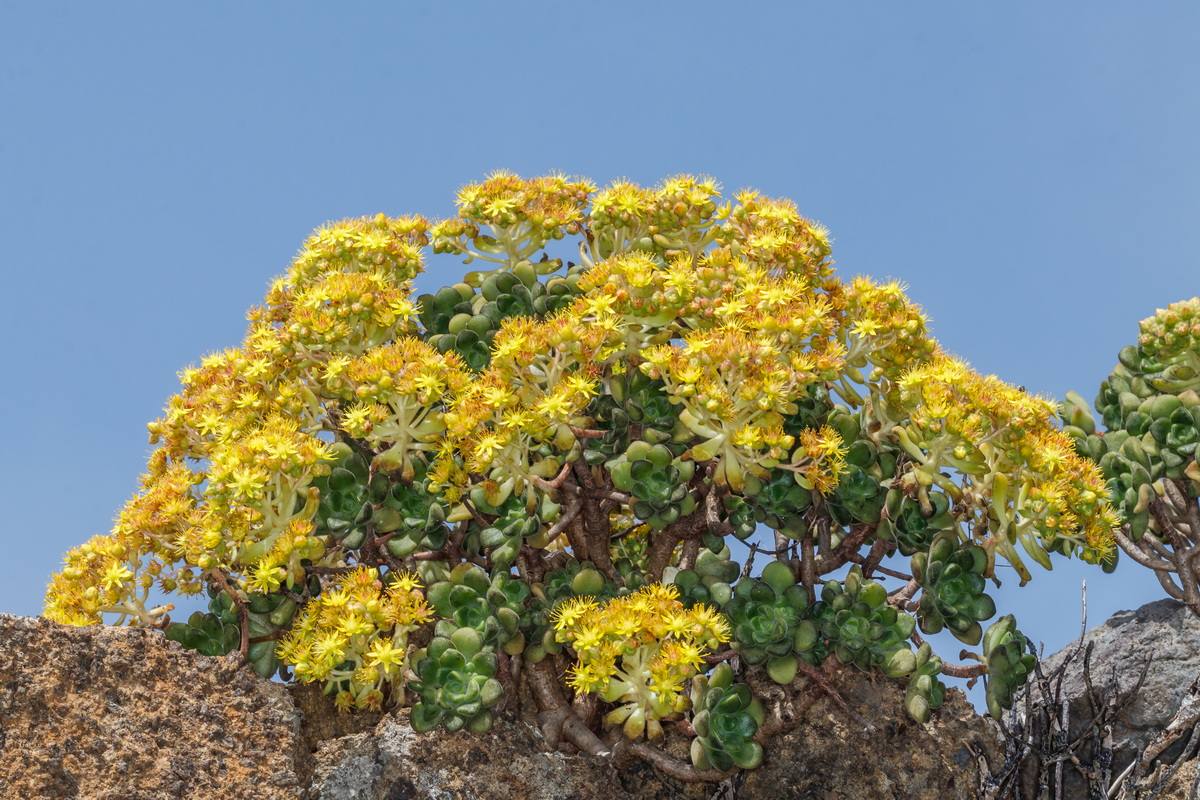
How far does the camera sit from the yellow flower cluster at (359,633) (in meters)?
4.64

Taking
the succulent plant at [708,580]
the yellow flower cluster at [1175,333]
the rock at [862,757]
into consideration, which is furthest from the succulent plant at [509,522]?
the yellow flower cluster at [1175,333]

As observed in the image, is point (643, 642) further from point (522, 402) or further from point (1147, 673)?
point (1147, 673)

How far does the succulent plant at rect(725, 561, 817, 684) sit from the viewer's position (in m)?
4.79

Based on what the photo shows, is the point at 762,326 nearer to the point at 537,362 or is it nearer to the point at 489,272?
the point at 537,362

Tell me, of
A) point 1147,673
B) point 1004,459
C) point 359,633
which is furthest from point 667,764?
point 1147,673

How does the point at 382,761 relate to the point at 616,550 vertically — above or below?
below

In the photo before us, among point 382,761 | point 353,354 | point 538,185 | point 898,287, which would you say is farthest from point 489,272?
point 382,761

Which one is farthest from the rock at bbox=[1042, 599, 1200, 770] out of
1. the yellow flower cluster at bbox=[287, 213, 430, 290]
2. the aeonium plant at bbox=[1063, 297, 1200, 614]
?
the yellow flower cluster at bbox=[287, 213, 430, 290]

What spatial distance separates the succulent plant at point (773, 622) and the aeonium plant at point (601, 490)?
0.04ft

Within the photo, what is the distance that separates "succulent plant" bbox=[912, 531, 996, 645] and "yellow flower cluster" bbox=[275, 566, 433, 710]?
2.04 meters

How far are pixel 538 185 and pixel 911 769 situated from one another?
3.04 meters

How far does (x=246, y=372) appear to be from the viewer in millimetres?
5195

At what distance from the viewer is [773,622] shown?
15.8 feet

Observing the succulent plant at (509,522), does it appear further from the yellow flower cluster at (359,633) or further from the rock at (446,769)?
the rock at (446,769)
